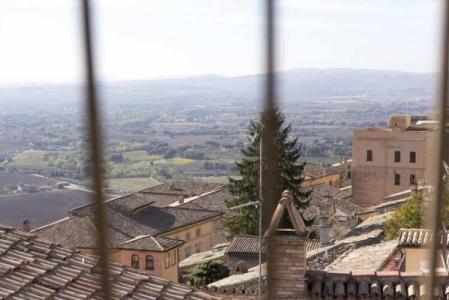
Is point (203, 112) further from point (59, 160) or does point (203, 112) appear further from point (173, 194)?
point (173, 194)

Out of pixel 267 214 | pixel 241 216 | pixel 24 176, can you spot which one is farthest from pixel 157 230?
pixel 267 214

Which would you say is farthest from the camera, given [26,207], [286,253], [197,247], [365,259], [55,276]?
[197,247]

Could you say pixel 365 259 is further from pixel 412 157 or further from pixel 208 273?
pixel 412 157

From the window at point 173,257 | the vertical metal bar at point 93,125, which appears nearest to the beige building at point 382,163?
the window at point 173,257

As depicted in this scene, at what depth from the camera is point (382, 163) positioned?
24.8 m

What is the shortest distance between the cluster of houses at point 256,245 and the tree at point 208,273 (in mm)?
322

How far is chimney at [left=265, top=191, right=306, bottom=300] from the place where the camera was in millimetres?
1085

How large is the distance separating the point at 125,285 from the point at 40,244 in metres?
0.59

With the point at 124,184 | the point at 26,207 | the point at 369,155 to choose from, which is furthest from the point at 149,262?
the point at 369,155

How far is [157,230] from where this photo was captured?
A: 18.4 m

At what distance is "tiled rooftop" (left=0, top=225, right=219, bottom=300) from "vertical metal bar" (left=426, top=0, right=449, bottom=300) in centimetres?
213

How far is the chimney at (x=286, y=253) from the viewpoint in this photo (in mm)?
1085

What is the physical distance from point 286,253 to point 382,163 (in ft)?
66.4

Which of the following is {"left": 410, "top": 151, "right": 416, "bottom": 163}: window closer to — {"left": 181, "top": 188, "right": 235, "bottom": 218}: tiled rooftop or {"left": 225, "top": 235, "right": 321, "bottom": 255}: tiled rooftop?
{"left": 181, "top": 188, "right": 235, "bottom": 218}: tiled rooftop
